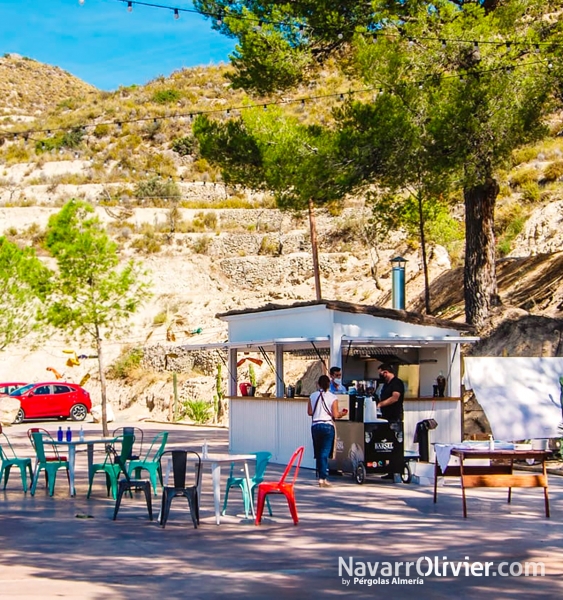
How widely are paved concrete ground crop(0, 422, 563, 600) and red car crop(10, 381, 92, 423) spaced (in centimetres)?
2042

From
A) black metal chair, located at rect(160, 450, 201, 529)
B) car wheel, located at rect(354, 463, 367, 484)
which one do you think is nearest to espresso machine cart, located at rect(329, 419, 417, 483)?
car wheel, located at rect(354, 463, 367, 484)

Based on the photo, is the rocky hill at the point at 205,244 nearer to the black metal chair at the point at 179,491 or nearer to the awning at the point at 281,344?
the awning at the point at 281,344

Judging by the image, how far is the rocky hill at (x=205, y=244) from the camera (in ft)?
104

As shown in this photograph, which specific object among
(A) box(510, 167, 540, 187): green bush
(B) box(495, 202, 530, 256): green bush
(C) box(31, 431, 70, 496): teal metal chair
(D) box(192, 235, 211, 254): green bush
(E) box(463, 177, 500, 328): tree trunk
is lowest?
(C) box(31, 431, 70, 496): teal metal chair

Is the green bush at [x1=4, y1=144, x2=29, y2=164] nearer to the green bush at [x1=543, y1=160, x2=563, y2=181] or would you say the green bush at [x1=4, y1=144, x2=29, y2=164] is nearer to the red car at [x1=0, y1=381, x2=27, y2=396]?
the red car at [x1=0, y1=381, x2=27, y2=396]

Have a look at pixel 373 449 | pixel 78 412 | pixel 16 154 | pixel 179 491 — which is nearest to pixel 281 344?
pixel 373 449

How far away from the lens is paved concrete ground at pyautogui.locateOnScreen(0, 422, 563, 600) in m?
7.17

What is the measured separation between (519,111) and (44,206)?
40.9 meters

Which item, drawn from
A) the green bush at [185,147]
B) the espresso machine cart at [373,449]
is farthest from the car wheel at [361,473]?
the green bush at [185,147]

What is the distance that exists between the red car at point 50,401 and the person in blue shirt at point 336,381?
2031cm

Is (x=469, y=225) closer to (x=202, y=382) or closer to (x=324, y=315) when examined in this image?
(x=324, y=315)

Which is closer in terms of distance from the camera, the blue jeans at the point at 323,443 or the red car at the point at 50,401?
the blue jeans at the point at 323,443

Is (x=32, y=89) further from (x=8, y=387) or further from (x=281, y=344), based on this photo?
(x=281, y=344)

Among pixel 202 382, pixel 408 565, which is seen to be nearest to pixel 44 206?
pixel 202 382
